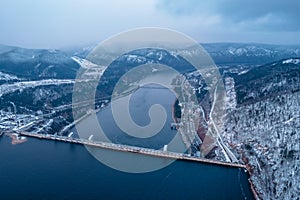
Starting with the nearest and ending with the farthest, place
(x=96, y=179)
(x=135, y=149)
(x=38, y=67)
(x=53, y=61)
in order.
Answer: (x=96, y=179)
(x=135, y=149)
(x=38, y=67)
(x=53, y=61)

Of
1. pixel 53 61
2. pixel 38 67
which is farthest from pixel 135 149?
pixel 53 61

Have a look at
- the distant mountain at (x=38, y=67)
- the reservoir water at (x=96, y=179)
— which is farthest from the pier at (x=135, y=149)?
the distant mountain at (x=38, y=67)

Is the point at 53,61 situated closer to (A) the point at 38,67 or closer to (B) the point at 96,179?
(A) the point at 38,67

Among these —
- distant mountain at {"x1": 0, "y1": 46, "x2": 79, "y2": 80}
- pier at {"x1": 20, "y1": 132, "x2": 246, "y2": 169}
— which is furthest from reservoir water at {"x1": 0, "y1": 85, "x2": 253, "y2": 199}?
distant mountain at {"x1": 0, "y1": 46, "x2": 79, "y2": 80}

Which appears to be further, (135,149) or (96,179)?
(135,149)

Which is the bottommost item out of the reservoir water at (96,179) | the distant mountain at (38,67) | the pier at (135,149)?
the reservoir water at (96,179)

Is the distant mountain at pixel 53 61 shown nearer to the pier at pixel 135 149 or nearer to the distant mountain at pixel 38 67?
the distant mountain at pixel 38 67

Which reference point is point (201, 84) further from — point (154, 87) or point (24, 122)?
point (24, 122)

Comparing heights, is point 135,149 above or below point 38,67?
below

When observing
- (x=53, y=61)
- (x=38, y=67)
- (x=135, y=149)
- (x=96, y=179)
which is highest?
(x=53, y=61)

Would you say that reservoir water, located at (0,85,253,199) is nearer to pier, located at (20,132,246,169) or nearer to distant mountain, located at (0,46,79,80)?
pier, located at (20,132,246,169)
